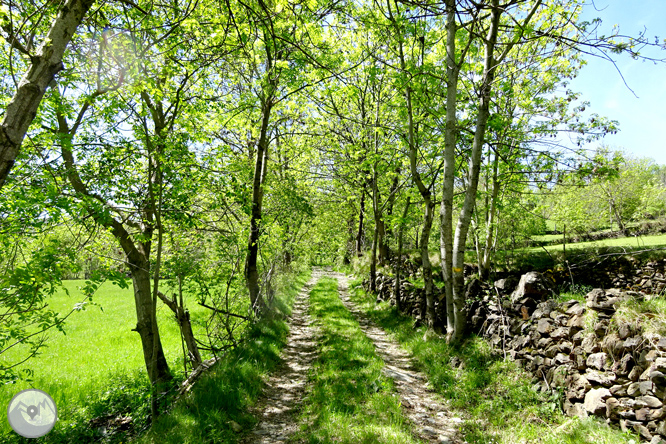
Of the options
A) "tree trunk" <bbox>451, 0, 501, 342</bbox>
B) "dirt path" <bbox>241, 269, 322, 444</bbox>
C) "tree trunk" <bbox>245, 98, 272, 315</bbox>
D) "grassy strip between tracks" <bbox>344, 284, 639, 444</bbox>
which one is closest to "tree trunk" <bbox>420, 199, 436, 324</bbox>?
"grassy strip between tracks" <bbox>344, 284, 639, 444</bbox>

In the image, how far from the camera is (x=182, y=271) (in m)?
6.36

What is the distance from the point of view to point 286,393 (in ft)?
19.6

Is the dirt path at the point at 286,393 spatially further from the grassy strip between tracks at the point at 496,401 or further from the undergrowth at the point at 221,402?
the grassy strip between tracks at the point at 496,401

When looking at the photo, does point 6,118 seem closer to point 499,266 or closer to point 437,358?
point 437,358

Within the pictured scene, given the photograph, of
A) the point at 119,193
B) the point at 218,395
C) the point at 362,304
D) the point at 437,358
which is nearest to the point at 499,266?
the point at 362,304

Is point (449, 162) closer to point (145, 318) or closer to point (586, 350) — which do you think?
point (586, 350)

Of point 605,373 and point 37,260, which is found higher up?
point 37,260

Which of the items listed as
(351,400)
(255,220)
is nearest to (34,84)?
(351,400)

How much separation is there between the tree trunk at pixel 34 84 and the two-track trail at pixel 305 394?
434cm

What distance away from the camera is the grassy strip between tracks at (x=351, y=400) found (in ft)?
14.0

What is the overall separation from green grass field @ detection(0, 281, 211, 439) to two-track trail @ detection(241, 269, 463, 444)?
3.07 metres

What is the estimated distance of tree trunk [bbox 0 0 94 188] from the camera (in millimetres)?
2021

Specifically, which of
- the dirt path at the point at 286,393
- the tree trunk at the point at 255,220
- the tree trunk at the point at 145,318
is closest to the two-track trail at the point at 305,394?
the dirt path at the point at 286,393

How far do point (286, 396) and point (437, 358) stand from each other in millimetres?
3218
